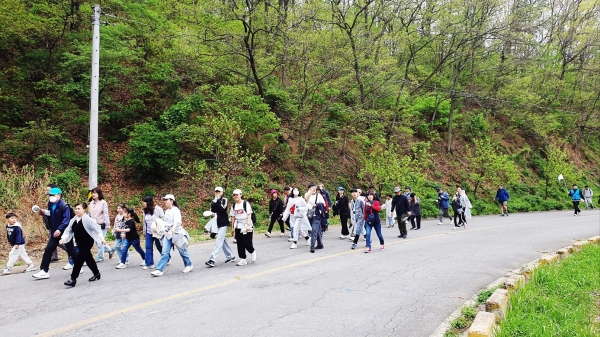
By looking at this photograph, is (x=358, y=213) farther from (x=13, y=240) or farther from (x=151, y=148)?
(x=151, y=148)

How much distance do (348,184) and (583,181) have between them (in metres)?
28.5

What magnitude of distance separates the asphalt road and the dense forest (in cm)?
766

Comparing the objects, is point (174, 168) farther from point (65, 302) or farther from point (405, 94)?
point (405, 94)

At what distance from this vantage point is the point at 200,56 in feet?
65.8

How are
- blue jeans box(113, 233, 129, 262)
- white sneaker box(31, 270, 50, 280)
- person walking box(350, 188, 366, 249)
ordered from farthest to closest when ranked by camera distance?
person walking box(350, 188, 366, 249) → blue jeans box(113, 233, 129, 262) → white sneaker box(31, 270, 50, 280)

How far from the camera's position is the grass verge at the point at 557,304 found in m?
5.13

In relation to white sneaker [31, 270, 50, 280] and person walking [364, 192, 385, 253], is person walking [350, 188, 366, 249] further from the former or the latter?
white sneaker [31, 270, 50, 280]

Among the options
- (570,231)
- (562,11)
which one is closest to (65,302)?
(570,231)

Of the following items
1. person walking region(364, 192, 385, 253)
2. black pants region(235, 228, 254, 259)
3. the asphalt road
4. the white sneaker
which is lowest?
the asphalt road

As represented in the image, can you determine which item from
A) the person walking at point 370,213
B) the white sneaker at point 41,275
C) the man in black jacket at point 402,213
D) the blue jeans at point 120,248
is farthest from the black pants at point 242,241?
the man in black jacket at point 402,213


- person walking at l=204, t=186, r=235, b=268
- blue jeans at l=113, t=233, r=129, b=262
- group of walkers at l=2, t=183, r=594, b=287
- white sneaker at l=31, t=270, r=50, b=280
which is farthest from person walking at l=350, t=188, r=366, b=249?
white sneaker at l=31, t=270, r=50, b=280

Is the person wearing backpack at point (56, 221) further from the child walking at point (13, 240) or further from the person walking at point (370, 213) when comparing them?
the person walking at point (370, 213)

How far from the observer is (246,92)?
19.0m

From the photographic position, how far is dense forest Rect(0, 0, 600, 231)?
56.3 ft
